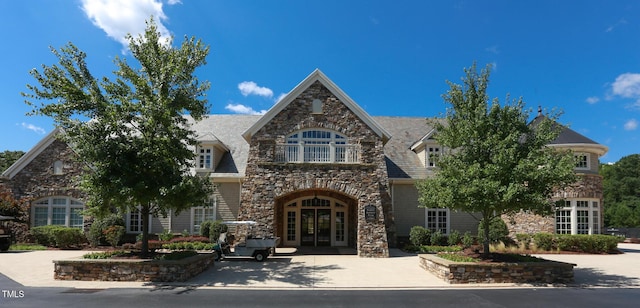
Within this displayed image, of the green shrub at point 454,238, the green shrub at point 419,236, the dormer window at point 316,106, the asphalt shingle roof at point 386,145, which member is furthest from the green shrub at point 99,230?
the green shrub at point 454,238

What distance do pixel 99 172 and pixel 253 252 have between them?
689 cm

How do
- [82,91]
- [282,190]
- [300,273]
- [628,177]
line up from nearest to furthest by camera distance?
[82,91], [300,273], [282,190], [628,177]

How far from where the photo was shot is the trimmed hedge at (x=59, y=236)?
2048 cm

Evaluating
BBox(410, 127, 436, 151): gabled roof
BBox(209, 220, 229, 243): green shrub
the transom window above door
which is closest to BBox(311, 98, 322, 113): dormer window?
the transom window above door

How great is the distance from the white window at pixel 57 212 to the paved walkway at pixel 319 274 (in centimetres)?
448

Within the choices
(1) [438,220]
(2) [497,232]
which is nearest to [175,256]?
(1) [438,220]

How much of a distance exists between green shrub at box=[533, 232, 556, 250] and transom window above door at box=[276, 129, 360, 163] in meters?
10.9

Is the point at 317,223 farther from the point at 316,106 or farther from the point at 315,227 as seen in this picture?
the point at 316,106

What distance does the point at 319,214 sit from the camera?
22.3 metres

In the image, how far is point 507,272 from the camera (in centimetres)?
1201

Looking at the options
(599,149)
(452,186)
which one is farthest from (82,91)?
(599,149)

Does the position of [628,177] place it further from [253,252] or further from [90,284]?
[90,284]

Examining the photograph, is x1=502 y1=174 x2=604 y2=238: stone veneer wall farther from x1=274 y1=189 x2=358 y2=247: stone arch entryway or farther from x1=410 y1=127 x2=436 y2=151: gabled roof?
x1=274 y1=189 x2=358 y2=247: stone arch entryway

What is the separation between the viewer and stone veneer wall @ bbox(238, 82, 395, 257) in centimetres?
1766
